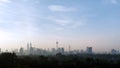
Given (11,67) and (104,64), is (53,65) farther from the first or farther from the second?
(104,64)

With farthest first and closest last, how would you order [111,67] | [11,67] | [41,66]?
[111,67]
[41,66]
[11,67]

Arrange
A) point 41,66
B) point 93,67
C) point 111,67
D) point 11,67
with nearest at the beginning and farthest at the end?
point 11,67 → point 41,66 → point 93,67 → point 111,67

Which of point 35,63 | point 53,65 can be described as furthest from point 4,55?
point 53,65

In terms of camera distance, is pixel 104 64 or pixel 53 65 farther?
pixel 104 64

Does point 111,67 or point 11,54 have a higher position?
point 11,54

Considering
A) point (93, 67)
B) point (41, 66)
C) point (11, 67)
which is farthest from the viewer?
point (93, 67)

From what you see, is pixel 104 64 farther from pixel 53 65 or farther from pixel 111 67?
pixel 53 65

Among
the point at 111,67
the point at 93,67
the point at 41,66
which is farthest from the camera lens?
the point at 111,67

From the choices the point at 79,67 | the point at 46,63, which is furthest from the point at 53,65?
the point at 79,67

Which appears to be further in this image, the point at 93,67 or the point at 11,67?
the point at 93,67
